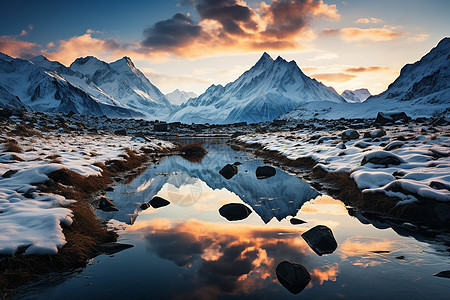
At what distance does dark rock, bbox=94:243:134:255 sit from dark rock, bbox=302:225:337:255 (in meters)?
5.79

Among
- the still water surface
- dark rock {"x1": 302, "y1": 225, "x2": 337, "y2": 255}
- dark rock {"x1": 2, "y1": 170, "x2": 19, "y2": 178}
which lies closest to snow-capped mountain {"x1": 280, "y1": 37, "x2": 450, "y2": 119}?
the still water surface

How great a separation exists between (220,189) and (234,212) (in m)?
5.18

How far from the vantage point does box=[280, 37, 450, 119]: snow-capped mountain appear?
113 metres

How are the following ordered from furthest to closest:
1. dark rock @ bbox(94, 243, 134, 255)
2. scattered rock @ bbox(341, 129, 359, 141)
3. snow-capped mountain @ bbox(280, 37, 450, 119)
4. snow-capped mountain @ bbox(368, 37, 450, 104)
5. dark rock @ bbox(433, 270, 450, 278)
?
snow-capped mountain @ bbox(368, 37, 450, 104) → snow-capped mountain @ bbox(280, 37, 450, 119) → scattered rock @ bbox(341, 129, 359, 141) → dark rock @ bbox(94, 243, 134, 255) → dark rock @ bbox(433, 270, 450, 278)

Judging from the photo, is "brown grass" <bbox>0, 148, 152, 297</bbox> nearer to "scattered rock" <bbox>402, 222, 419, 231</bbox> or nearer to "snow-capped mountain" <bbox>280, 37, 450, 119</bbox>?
"scattered rock" <bbox>402, 222, 419, 231</bbox>

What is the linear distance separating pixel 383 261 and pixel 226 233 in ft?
15.8

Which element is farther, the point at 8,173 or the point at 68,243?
the point at 8,173

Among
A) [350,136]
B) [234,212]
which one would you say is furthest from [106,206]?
[350,136]

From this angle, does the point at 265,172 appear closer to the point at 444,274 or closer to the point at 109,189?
the point at 109,189

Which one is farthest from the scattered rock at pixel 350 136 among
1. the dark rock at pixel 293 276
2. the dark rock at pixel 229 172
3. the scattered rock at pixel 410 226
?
the dark rock at pixel 293 276

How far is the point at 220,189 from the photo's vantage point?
1578 centimetres

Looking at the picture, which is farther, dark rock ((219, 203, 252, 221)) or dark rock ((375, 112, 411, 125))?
dark rock ((375, 112, 411, 125))

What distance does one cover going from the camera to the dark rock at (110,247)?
7219mm

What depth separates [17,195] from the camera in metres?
8.95
